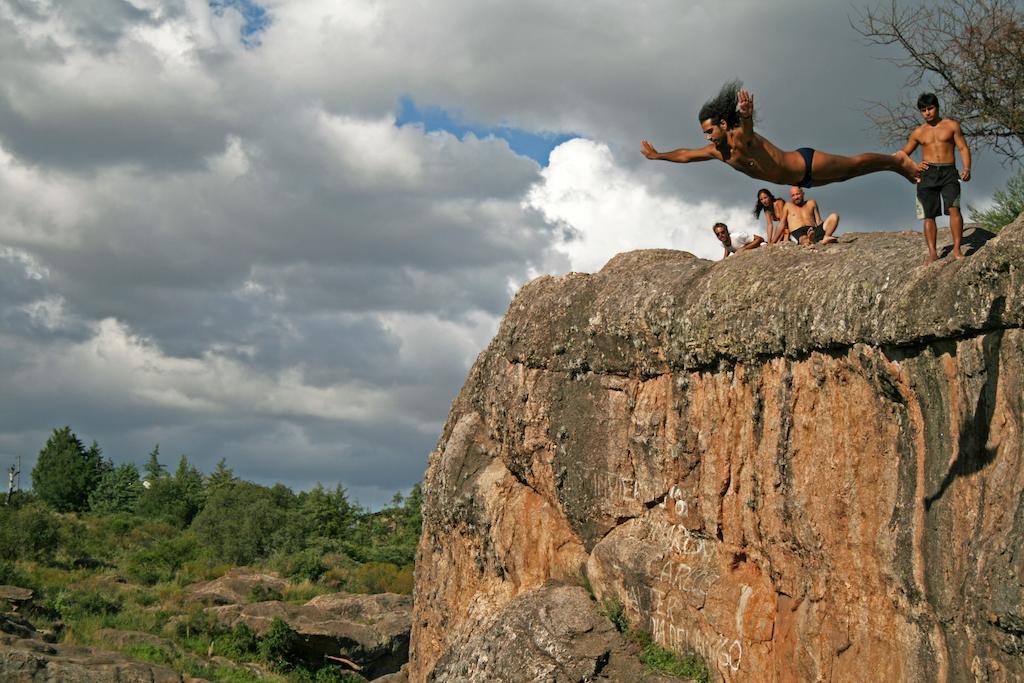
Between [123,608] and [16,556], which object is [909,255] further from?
[16,556]

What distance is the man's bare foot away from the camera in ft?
35.8

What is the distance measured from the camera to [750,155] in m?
9.42

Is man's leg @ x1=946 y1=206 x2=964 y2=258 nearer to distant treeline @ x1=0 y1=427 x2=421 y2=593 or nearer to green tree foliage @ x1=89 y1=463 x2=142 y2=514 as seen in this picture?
distant treeline @ x1=0 y1=427 x2=421 y2=593

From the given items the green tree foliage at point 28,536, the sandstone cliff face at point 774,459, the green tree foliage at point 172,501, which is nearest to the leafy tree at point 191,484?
the green tree foliage at point 172,501

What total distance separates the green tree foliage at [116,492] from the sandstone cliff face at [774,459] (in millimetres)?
58136

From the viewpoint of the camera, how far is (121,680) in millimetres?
26469

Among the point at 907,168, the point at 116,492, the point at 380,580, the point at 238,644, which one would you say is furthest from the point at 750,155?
the point at 116,492

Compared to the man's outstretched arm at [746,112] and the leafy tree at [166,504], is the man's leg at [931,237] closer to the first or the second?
the man's outstretched arm at [746,112]

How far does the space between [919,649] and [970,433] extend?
2.17 m

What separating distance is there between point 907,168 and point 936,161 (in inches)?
18.9

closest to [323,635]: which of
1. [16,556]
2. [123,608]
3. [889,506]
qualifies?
[123,608]

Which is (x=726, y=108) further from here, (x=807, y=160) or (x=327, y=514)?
(x=327, y=514)

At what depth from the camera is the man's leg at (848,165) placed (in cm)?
986

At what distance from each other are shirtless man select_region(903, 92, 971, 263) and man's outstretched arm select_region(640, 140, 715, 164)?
249 centimetres
